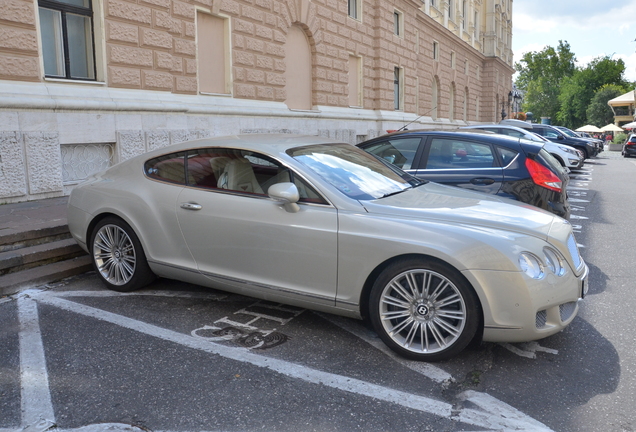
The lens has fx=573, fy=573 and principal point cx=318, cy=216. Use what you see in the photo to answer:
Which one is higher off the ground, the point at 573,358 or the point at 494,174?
the point at 494,174

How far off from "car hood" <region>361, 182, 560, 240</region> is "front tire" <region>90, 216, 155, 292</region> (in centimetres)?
223

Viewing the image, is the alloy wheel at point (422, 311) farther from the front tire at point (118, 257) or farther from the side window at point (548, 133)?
the side window at point (548, 133)

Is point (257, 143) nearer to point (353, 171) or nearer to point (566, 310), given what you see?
point (353, 171)

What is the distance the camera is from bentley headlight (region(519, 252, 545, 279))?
3.55 m

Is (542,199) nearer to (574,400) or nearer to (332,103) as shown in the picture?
(574,400)

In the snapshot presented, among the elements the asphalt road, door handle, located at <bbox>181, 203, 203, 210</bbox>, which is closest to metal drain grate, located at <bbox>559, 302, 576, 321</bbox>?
the asphalt road

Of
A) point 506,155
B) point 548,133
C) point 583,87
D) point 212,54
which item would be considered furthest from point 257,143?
point 583,87

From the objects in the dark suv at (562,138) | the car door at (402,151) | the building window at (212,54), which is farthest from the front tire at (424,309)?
the dark suv at (562,138)

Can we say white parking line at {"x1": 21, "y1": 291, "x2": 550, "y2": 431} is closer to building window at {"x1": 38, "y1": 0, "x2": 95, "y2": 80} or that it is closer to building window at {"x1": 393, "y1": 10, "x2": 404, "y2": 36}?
Result: building window at {"x1": 38, "y1": 0, "x2": 95, "y2": 80}

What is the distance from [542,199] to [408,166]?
1702mm

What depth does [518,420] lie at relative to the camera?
3.04m

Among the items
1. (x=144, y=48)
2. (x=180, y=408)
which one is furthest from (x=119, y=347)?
(x=144, y=48)

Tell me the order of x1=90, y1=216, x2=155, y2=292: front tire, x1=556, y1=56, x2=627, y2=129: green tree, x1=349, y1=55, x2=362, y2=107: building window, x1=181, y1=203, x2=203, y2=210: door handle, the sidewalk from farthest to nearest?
x1=556, y1=56, x2=627, y2=129: green tree < x1=349, y1=55, x2=362, y2=107: building window < the sidewalk < x1=90, y1=216, x2=155, y2=292: front tire < x1=181, y1=203, x2=203, y2=210: door handle

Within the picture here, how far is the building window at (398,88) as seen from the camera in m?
23.2
